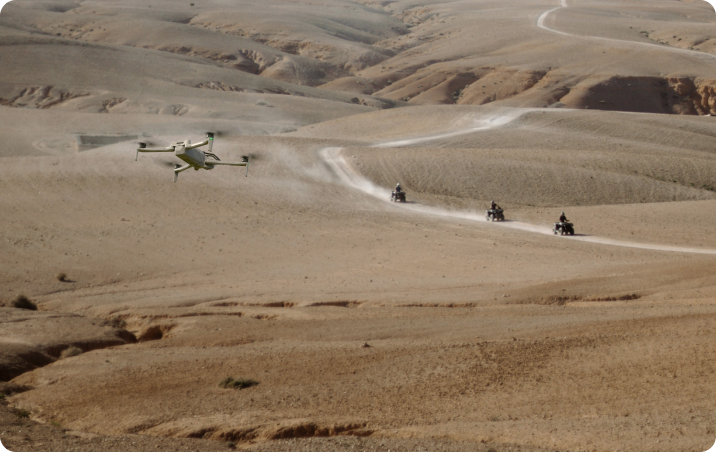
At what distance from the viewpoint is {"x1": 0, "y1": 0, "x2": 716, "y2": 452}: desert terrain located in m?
14.7

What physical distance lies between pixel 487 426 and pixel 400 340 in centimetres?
591

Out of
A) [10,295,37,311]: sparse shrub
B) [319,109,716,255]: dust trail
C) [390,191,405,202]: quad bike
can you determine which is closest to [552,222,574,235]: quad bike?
[319,109,716,255]: dust trail

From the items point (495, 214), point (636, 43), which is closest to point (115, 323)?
point (495, 214)

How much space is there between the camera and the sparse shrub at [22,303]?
2464 cm

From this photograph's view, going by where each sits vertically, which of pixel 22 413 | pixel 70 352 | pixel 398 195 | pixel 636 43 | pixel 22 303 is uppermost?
pixel 636 43

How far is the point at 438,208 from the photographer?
42625 millimetres

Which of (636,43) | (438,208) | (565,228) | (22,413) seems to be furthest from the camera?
(636,43)

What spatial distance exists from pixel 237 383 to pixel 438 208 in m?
27.5

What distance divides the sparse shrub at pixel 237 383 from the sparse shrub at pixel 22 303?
37.0 ft

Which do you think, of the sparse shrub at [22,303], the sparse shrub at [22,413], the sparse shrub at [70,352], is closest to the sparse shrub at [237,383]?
the sparse shrub at [22,413]

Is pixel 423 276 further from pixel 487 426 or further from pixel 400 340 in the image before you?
→ pixel 487 426

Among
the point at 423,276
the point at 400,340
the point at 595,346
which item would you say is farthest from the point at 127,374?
the point at 423,276

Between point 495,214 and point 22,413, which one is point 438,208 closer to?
point 495,214

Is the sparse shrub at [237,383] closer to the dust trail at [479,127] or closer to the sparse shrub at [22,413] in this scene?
the sparse shrub at [22,413]
